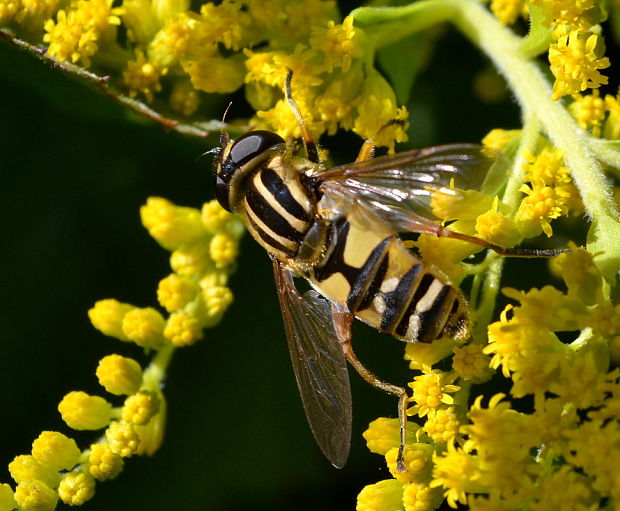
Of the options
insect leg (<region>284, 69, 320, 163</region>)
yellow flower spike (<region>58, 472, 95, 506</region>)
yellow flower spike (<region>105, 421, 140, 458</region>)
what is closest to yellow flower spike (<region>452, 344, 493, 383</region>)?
insect leg (<region>284, 69, 320, 163</region>)

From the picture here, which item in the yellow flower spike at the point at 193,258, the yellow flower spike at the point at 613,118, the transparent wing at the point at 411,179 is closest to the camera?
the transparent wing at the point at 411,179

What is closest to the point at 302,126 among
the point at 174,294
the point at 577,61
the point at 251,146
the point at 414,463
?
the point at 251,146

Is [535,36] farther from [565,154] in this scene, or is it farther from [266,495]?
[266,495]

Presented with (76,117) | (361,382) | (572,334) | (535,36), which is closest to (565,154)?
(535,36)

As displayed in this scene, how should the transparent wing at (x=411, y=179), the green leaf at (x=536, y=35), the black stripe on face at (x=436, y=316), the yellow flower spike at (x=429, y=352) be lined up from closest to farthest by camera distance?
the transparent wing at (x=411, y=179), the black stripe on face at (x=436, y=316), the yellow flower spike at (x=429, y=352), the green leaf at (x=536, y=35)

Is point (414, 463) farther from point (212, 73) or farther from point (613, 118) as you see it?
point (212, 73)

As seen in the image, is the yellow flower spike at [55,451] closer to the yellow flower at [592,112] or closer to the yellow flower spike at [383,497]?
the yellow flower spike at [383,497]

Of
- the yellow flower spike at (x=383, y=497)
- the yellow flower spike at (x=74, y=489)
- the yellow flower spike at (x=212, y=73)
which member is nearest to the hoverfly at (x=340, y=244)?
the yellow flower spike at (x=383, y=497)

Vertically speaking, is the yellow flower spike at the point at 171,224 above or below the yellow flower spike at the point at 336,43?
below
